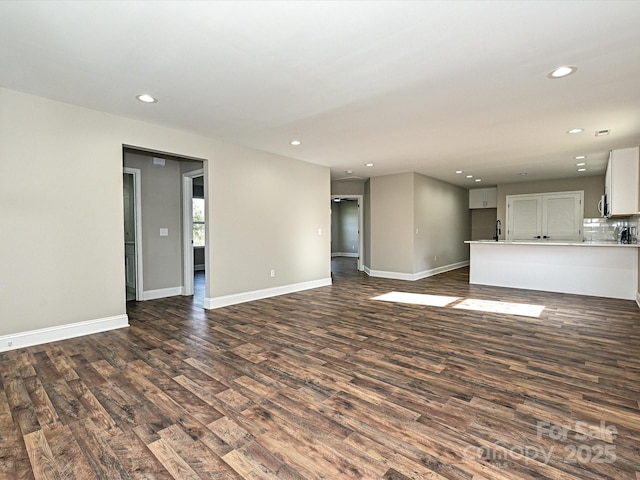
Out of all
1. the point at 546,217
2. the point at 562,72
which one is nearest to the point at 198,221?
the point at 562,72

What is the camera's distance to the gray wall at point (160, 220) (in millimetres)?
5504

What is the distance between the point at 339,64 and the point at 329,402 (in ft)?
8.33

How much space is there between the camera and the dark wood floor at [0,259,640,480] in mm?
1643

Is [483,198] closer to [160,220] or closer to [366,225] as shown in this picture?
[366,225]

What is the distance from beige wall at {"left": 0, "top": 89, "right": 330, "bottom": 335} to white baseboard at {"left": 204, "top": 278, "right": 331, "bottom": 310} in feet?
0.36

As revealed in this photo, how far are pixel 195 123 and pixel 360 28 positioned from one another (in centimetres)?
267

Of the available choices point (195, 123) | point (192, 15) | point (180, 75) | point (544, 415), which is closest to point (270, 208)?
point (195, 123)

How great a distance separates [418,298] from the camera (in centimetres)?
557

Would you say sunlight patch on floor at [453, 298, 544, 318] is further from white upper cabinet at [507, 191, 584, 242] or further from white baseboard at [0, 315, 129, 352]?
white upper cabinet at [507, 191, 584, 242]

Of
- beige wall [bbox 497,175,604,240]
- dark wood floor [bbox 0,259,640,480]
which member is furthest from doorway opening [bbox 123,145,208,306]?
beige wall [bbox 497,175,604,240]

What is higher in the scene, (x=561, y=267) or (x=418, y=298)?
(x=561, y=267)

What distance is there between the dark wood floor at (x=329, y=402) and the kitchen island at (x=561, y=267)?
6.10 ft

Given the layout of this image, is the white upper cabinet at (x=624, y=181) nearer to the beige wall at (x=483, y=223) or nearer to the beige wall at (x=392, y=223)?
the beige wall at (x=392, y=223)

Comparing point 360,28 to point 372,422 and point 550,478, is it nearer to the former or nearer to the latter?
point 372,422
